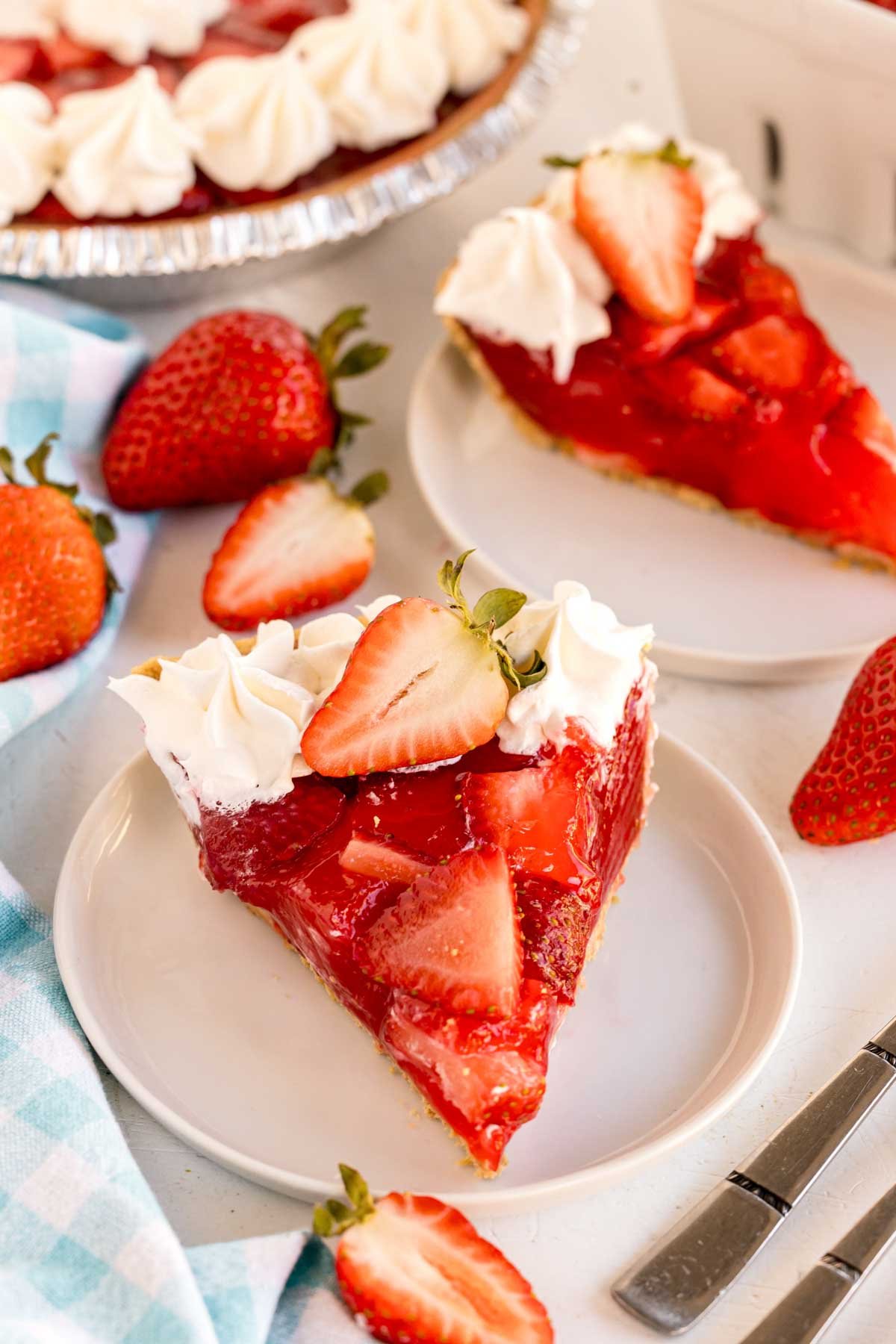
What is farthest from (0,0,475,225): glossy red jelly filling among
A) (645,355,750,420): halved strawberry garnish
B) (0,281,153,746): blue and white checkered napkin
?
(645,355,750,420): halved strawberry garnish

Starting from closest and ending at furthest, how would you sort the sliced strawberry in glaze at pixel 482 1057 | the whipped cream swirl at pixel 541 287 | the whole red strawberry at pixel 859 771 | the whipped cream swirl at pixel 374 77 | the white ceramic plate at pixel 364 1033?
1. the sliced strawberry in glaze at pixel 482 1057
2. the white ceramic plate at pixel 364 1033
3. the whole red strawberry at pixel 859 771
4. the whipped cream swirl at pixel 541 287
5. the whipped cream swirl at pixel 374 77

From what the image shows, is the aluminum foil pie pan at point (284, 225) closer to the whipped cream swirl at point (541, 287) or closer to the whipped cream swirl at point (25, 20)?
the whipped cream swirl at point (541, 287)

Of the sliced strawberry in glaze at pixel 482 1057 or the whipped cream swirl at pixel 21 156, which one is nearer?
the sliced strawberry in glaze at pixel 482 1057

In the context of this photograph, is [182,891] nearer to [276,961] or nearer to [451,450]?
[276,961]

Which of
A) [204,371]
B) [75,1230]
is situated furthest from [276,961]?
[204,371]

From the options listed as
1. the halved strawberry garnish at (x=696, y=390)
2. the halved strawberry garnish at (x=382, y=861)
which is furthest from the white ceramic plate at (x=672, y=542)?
the halved strawberry garnish at (x=382, y=861)

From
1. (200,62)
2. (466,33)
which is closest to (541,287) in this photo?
(466,33)

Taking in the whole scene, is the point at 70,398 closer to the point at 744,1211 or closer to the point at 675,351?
the point at 675,351
